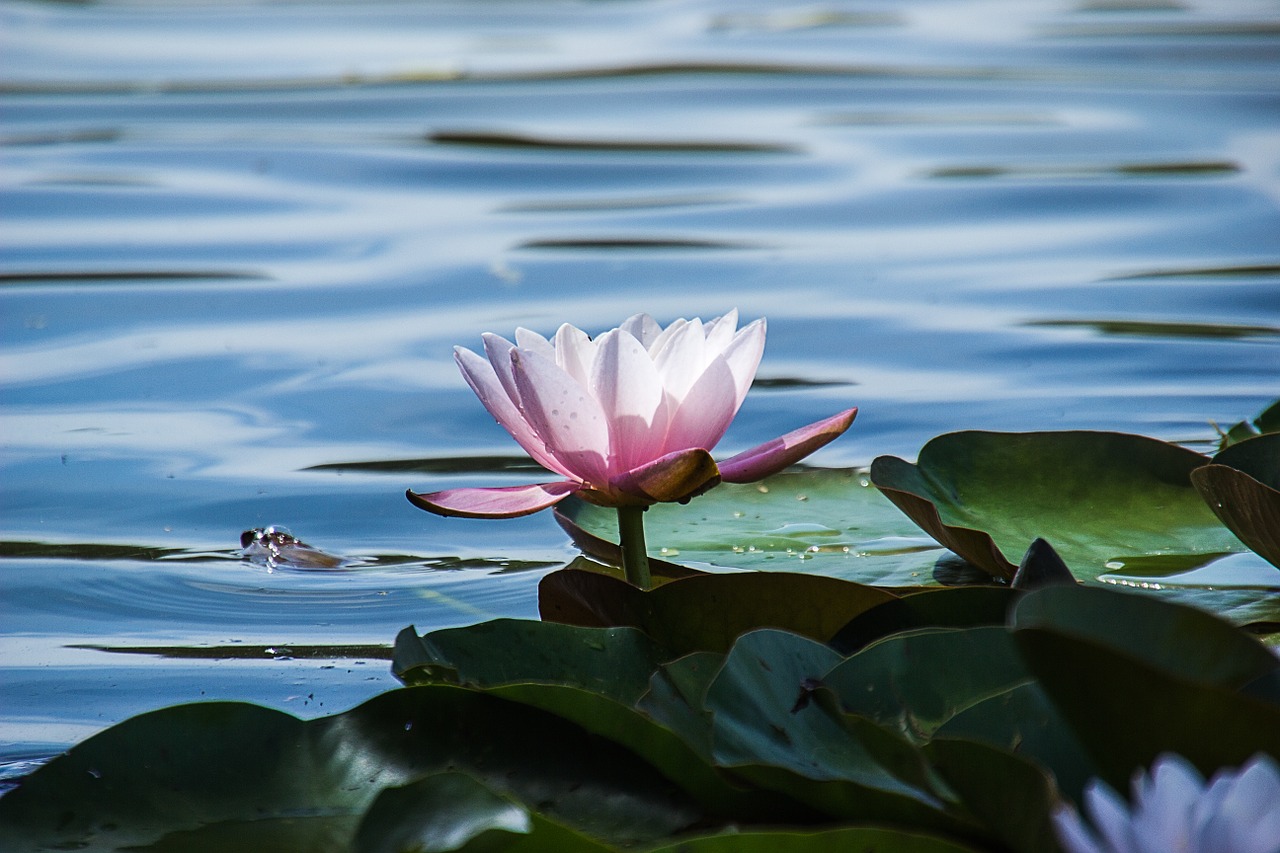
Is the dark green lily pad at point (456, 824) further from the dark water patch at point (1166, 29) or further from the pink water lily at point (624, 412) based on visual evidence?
the dark water patch at point (1166, 29)

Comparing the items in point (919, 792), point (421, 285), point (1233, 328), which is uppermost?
point (421, 285)

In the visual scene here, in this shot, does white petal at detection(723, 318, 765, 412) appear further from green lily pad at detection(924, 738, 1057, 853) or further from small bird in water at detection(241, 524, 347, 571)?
small bird in water at detection(241, 524, 347, 571)

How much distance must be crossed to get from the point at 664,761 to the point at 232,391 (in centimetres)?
159

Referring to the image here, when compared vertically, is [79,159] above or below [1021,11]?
below

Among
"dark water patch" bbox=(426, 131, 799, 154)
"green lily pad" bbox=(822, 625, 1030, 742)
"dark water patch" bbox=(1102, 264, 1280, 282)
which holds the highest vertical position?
"dark water patch" bbox=(426, 131, 799, 154)

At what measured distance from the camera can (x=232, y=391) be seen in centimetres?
219

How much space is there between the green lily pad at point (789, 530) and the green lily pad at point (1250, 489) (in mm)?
265

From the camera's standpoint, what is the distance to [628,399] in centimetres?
94

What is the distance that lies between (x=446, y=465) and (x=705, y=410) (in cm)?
95

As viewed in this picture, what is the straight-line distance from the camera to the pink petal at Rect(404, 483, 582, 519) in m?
0.99

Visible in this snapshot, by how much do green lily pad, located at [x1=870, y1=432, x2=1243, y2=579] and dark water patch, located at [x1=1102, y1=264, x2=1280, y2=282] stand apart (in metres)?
1.60

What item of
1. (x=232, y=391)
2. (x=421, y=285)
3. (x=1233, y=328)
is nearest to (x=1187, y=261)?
(x=1233, y=328)

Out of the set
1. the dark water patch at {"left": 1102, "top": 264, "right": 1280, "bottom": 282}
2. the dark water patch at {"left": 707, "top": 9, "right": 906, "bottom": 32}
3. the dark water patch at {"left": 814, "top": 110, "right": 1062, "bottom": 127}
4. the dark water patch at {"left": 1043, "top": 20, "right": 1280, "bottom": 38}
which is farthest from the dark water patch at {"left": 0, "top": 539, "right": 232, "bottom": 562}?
the dark water patch at {"left": 707, "top": 9, "right": 906, "bottom": 32}

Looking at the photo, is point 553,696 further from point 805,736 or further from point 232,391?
point 232,391
